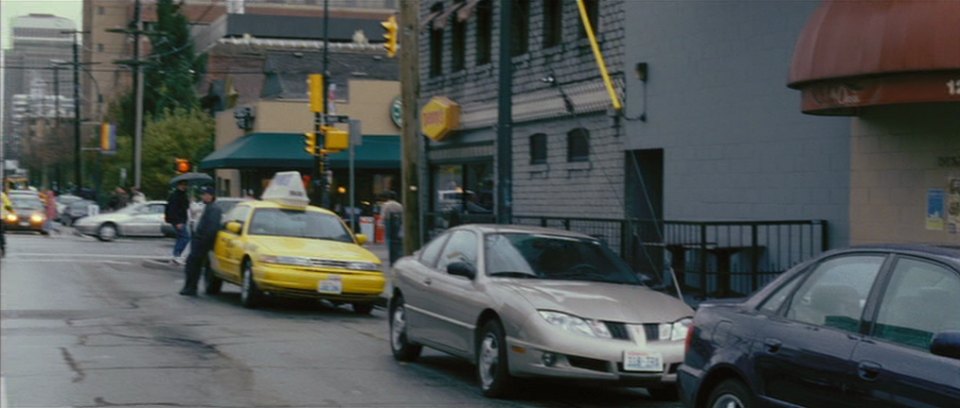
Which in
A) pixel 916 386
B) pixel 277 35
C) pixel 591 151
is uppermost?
pixel 277 35

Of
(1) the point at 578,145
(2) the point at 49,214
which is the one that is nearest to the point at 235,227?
(1) the point at 578,145

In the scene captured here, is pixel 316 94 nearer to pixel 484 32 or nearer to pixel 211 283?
pixel 484 32

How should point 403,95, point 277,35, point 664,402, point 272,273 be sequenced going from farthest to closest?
1. point 277,35
2. point 403,95
3. point 272,273
4. point 664,402

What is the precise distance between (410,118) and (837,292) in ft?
46.3

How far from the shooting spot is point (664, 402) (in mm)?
11180

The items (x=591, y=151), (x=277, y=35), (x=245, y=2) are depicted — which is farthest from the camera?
(x=245, y=2)

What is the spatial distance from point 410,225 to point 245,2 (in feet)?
288

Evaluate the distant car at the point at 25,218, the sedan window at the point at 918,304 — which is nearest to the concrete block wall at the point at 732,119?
the sedan window at the point at 918,304

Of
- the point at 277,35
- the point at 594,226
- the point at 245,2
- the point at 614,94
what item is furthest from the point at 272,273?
the point at 245,2

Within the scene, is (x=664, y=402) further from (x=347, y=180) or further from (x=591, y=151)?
(x=347, y=180)

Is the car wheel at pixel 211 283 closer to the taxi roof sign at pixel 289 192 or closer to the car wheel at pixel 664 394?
the taxi roof sign at pixel 289 192

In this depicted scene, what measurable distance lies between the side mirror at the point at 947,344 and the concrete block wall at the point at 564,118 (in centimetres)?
1603

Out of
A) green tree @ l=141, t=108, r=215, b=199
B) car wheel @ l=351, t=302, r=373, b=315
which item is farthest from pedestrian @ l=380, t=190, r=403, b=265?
green tree @ l=141, t=108, r=215, b=199

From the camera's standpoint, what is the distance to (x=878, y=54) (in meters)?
13.6
